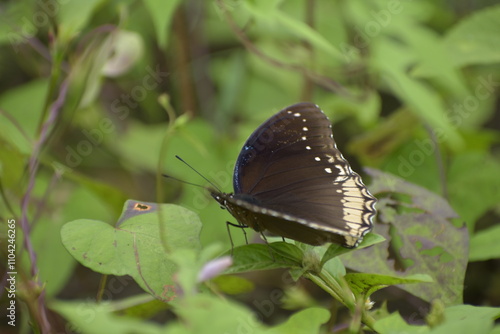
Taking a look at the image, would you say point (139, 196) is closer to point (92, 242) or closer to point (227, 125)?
point (227, 125)

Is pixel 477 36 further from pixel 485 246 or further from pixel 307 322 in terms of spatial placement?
pixel 307 322

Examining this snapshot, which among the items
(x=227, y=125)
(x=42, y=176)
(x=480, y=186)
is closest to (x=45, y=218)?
(x=42, y=176)

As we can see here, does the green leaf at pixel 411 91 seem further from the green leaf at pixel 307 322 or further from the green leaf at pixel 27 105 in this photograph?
the green leaf at pixel 27 105

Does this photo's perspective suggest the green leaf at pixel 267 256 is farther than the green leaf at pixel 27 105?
No

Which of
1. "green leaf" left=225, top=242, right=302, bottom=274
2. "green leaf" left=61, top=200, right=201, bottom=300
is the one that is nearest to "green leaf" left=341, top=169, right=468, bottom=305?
"green leaf" left=225, top=242, right=302, bottom=274

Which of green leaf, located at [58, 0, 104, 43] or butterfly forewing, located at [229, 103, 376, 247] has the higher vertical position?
green leaf, located at [58, 0, 104, 43]

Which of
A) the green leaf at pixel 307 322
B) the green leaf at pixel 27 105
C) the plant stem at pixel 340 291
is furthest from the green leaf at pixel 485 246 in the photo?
the green leaf at pixel 27 105

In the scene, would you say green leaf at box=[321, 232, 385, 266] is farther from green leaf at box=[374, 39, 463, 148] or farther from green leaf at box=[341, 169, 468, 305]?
green leaf at box=[374, 39, 463, 148]

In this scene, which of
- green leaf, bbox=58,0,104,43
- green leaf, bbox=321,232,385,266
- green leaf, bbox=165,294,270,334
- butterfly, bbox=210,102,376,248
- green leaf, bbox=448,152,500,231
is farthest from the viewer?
green leaf, bbox=448,152,500,231

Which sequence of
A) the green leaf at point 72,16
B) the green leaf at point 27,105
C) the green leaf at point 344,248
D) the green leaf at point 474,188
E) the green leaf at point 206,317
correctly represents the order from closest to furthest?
the green leaf at point 206,317
the green leaf at point 344,248
the green leaf at point 72,16
the green leaf at point 474,188
the green leaf at point 27,105
